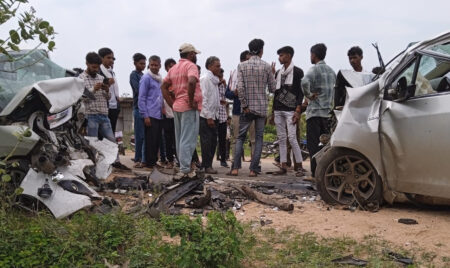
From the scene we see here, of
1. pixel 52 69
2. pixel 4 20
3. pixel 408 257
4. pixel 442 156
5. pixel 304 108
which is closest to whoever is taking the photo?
pixel 4 20

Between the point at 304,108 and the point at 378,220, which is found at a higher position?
the point at 304,108

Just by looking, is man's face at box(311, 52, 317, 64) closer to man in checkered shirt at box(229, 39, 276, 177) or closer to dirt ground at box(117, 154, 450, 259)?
man in checkered shirt at box(229, 39, 276, 177)

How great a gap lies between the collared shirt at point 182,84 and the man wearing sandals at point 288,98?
5.43ft

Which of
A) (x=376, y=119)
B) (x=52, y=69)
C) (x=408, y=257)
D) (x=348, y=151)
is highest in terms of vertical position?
(x=52, y=69)

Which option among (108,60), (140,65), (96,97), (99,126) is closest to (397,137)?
(96,97)

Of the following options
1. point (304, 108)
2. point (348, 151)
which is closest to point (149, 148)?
point (304, 108)

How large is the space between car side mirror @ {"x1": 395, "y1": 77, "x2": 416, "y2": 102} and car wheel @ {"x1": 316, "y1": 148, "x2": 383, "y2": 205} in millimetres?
790

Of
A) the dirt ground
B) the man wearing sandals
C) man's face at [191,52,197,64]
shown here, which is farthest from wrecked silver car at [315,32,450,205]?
man's face at [191,52,197,64]

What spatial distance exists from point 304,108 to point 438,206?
3.25 meters

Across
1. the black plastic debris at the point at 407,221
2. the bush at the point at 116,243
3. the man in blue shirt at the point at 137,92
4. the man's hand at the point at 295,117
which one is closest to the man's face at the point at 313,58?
the man's hand at the point at 295,117

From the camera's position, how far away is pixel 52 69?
6.47m

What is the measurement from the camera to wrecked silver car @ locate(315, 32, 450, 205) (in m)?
5.22

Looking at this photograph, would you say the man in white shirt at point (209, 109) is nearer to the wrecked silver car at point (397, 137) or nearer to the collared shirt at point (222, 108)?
the collared shirt at point (222, 108)

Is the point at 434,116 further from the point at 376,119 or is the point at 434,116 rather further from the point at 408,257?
the point at 408,257
